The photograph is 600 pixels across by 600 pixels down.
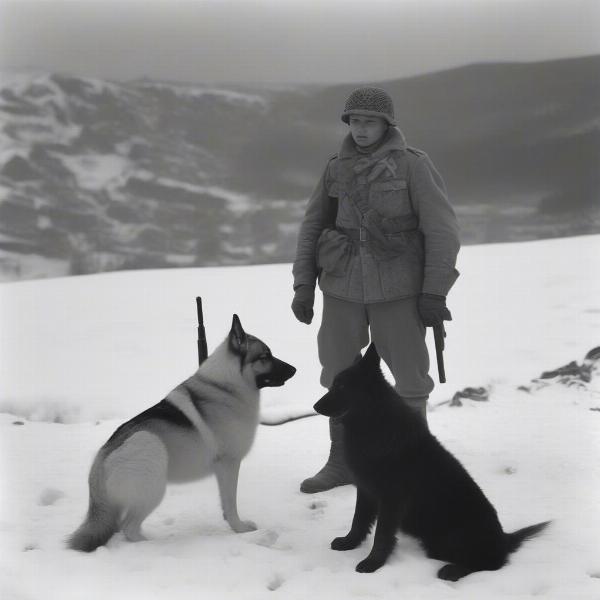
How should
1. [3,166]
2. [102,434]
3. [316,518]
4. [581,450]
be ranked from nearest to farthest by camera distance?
[316,518]
[581,450]
[102,434]
[3,166]

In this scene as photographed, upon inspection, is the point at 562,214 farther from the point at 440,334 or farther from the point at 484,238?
the point at 440,334

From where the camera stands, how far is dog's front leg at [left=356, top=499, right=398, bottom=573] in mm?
2428

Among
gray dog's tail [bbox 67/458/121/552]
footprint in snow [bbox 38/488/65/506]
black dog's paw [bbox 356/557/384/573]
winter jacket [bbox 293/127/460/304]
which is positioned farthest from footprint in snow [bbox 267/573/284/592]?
footprint in snow [bbox 38/488/65/506]

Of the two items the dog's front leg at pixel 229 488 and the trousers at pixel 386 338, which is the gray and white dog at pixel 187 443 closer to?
the dog's front leg at pixel 229 488

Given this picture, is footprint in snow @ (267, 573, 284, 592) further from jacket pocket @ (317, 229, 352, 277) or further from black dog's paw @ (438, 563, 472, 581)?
jacket pocket @ (317, 229, 352, 277)

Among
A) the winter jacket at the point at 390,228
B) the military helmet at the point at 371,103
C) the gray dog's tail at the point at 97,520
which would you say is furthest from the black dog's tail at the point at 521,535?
the military helmet at the point at 371,103

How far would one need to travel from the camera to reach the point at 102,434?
4211mm

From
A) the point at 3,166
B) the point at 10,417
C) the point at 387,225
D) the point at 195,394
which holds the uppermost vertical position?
the point at 3,166

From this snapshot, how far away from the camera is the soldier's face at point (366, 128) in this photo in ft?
9.85

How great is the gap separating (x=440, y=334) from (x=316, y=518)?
0.99 m

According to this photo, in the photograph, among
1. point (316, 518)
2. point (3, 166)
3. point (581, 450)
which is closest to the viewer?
point (316, 518)

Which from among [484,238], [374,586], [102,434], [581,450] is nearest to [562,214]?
[484,238]

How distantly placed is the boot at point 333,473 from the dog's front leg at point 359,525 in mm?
607

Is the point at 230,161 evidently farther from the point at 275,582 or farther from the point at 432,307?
the point at 275,582
